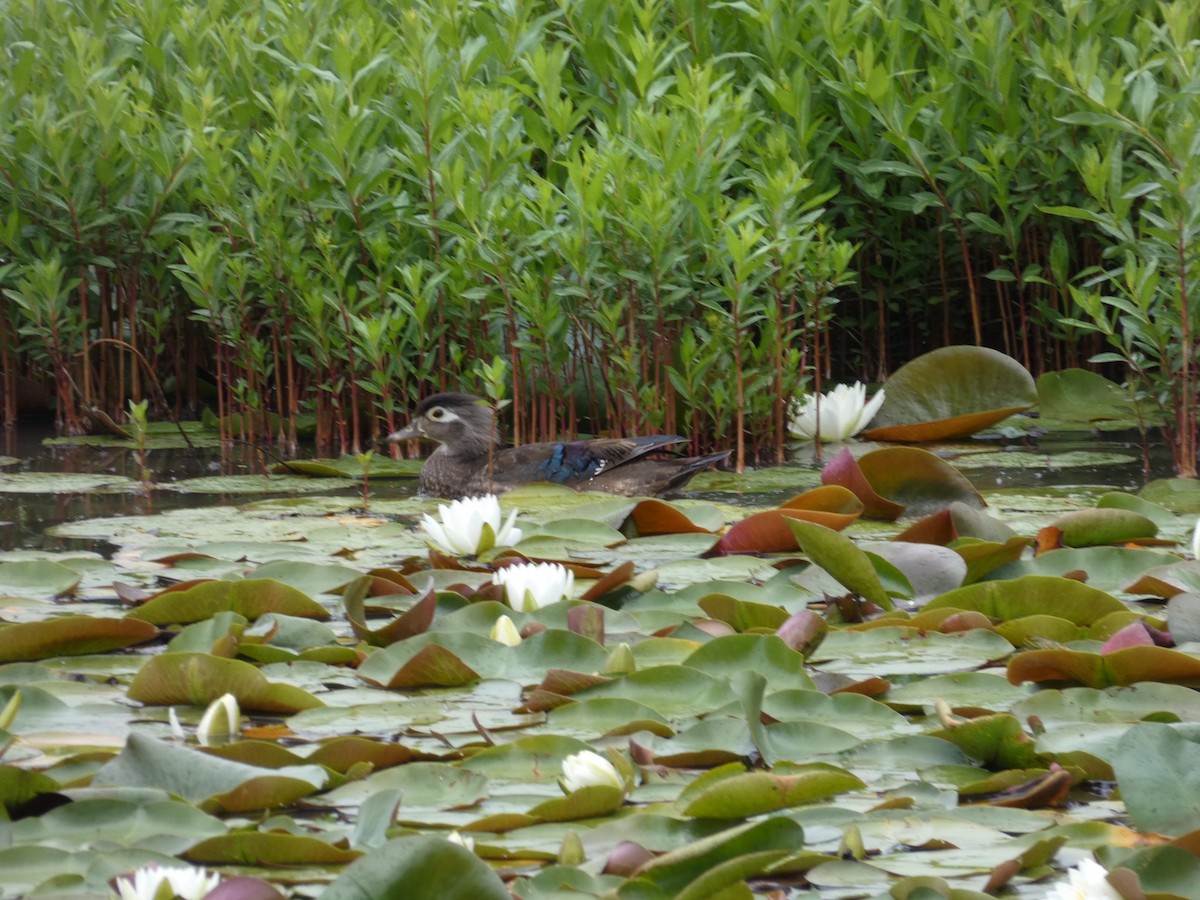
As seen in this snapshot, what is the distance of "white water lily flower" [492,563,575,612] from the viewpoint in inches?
133

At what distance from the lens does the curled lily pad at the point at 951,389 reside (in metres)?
6.93

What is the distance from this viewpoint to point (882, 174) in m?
7.46

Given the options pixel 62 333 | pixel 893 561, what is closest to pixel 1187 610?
pixel 893 561

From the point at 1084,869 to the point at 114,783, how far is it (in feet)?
4.65

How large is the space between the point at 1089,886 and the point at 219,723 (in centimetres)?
149

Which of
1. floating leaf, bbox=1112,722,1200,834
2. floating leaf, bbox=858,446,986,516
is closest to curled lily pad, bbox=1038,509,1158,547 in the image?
floating leaf, bbox=858,446,986,516

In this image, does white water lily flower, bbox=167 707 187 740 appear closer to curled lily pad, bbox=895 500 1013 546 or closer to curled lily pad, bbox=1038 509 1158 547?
curled lily pad, bbox=895 500 1013 546

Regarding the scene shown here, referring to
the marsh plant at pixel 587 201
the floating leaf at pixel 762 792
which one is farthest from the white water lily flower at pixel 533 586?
the marsh plant at pixel 587 201

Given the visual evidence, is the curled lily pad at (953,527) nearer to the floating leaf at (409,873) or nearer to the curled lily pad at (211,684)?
the curled lily pad at (211,684)

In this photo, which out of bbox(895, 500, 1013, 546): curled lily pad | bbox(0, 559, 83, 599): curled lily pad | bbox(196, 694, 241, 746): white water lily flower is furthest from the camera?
bbox(895, 500, 1013, 546): curled lily pad

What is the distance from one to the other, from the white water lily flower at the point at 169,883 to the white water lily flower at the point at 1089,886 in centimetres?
105

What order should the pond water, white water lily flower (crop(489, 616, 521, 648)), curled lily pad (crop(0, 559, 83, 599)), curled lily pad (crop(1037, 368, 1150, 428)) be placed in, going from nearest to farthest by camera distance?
the pond water → white water lily flower (crop(489, 616, 521, 648)) → curled lily pad (crop(0, 559, 83, 599)) → curled lily pad (crop(1037, 368, 1150, 428))

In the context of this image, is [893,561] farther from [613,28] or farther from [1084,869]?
[613,28]

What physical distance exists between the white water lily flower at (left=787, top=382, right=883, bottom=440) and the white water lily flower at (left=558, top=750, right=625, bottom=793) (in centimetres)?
475
